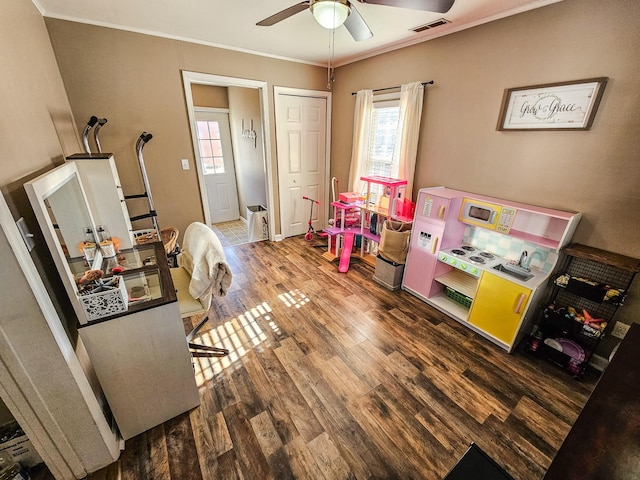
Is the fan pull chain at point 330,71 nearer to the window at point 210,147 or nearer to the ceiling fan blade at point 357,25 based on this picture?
the ceiling fan blade at point 357,25

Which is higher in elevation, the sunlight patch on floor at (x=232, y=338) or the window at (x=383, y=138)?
the window at (x=383, y=138)

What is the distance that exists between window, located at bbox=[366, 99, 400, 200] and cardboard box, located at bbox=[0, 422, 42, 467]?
11.8ft

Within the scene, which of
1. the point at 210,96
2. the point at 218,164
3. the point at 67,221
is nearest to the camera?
the point at 67,221

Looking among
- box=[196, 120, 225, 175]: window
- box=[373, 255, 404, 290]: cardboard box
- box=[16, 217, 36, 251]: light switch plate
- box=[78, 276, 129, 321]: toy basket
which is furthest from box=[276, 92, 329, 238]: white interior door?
box=[16, 217, 36, 251]: light switch plate

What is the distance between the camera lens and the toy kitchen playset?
2.09 metres

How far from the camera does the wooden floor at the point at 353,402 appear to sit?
1447 mm

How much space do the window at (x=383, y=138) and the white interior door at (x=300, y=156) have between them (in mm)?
1007

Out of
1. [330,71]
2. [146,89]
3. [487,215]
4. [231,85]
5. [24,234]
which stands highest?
[330,71]

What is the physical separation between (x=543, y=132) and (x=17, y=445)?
12.7 ft

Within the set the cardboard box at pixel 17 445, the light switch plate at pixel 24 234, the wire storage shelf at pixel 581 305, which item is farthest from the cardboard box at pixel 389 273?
the cardboard box at pixel 17 445

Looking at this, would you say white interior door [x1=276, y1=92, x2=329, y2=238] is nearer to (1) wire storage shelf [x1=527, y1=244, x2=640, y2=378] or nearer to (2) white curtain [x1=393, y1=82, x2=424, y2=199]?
(2) white curtain [x1=393, y1=82, x2=424, y2=199]

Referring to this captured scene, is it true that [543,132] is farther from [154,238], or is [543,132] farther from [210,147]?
[210,147]

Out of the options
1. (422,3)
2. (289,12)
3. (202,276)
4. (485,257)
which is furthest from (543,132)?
(202,276)

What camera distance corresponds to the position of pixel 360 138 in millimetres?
3613
